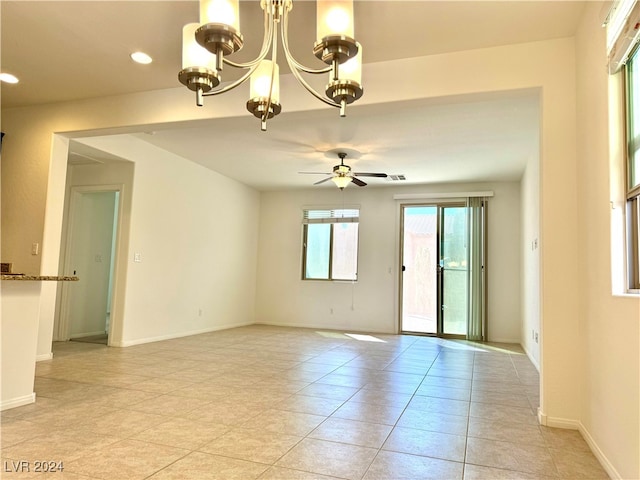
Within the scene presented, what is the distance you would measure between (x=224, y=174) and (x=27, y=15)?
447 cm

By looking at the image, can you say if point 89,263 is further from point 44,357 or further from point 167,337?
point 44,357

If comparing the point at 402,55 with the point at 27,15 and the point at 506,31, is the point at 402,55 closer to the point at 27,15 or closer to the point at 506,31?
the point at 506,31

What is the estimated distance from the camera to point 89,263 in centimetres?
634

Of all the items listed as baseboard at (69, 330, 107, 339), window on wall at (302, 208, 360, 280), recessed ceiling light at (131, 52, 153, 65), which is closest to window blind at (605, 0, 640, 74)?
recessed ceiling light at (131, 52, 153, 65)

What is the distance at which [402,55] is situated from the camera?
3.14m

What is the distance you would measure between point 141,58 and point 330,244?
5301 millimetres

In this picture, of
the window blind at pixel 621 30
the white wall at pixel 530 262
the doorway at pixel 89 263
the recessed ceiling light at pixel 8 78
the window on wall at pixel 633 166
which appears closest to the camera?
the window blind at pixel 621 30

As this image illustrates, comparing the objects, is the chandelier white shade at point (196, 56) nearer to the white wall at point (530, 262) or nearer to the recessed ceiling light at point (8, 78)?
the recessed ceiling light at point (8, 78)

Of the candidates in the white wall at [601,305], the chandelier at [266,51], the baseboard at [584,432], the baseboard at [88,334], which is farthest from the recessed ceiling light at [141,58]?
the baseboard at [88,334]

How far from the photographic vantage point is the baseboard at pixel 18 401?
109 inches

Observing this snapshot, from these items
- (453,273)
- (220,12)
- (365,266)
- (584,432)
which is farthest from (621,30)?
(365,266)

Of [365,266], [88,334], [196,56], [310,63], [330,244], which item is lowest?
[88,334]

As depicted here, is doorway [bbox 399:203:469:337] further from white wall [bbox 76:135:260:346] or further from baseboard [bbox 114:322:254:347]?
baseboard [bbox 114:322:254:347]

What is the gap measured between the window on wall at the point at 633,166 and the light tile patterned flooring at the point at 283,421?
3.50 feet
